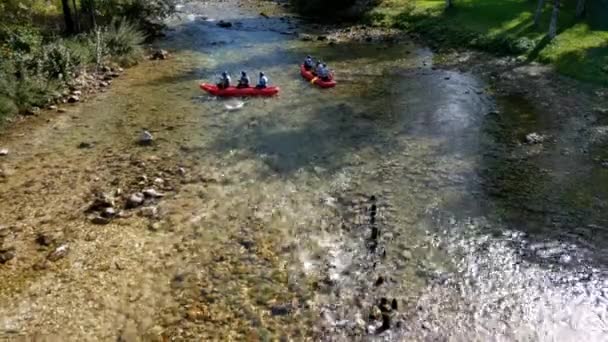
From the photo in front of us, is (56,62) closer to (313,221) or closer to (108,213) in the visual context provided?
(108,213)

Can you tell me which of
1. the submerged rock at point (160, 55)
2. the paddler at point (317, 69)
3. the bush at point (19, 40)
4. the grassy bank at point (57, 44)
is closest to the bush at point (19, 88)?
the grassy bank at point (57, 44)

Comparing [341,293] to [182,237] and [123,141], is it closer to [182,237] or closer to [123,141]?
[182,237]

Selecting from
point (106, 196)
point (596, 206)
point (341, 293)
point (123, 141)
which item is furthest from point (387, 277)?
point (123, 141)

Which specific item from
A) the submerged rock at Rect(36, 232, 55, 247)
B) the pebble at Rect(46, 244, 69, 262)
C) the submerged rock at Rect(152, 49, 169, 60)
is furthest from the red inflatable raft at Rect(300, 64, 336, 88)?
the pebble at Rect(46, 244, 69, 262)

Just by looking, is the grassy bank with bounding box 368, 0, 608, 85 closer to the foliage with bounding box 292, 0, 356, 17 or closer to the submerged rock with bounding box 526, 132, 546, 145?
the foliage with bounding box 292, 0, 356, 17

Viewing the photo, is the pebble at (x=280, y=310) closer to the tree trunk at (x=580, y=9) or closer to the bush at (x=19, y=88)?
the bush at (x=19, y=88)

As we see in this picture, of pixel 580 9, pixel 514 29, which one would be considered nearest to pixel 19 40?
pixel 514 29

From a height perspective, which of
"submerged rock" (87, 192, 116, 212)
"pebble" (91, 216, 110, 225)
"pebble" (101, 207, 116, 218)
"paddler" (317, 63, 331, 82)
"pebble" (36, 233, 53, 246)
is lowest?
"pebble" (36, 233, 53, 246)
